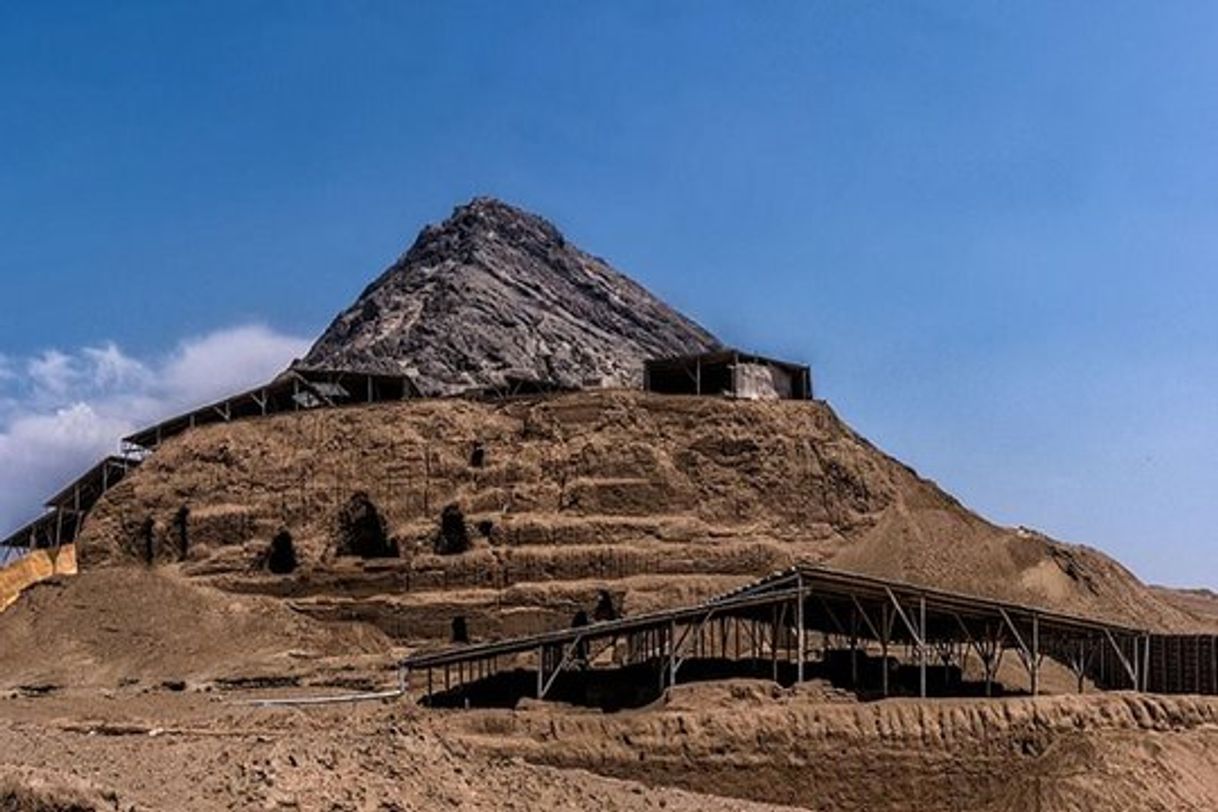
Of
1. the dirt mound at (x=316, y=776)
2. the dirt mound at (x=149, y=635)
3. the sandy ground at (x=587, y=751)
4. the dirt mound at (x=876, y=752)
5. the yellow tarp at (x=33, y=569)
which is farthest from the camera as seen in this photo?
the yellow tarp at (x=33, y=569)

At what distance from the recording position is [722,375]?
56531 millimetres

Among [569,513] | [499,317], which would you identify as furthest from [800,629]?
[499,317]

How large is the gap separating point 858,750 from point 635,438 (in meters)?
23.5

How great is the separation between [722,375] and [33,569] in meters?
36.3

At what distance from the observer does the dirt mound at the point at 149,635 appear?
4862 centimetres

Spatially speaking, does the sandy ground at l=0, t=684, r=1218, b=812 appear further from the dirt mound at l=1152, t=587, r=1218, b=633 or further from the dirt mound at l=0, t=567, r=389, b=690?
the dirt mound at l=1152, t=587, r=1218, b=633

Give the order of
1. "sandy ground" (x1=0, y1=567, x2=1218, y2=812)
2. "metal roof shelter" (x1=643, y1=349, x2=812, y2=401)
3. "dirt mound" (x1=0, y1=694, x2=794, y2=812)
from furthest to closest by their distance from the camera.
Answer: "metal roof shelter" (x1=643, y1=349, x2=812, y2=401) → "sandy ground" (x1=0, y1=567, x2=1218, y2=812) → "dirt mound" (x1=0, y1=694, x2=794, y2=812)

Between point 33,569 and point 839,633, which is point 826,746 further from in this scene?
point 33,569

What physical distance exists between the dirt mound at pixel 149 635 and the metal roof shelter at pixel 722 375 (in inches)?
623

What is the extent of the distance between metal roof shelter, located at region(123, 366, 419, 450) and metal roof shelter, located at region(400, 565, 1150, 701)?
19060mm

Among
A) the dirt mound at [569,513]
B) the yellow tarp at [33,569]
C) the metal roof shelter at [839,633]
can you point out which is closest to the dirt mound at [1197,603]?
the dirt mound at [569,513]

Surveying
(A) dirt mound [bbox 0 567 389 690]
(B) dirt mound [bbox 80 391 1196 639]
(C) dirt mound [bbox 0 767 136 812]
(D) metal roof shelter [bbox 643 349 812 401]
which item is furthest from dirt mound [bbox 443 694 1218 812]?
(D) metal roof shelter [bbox 643 349 812 401]

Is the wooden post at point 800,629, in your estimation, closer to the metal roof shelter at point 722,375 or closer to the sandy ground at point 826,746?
the sandy ground at point 826,746

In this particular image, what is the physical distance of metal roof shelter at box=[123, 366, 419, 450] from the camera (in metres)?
61.0
